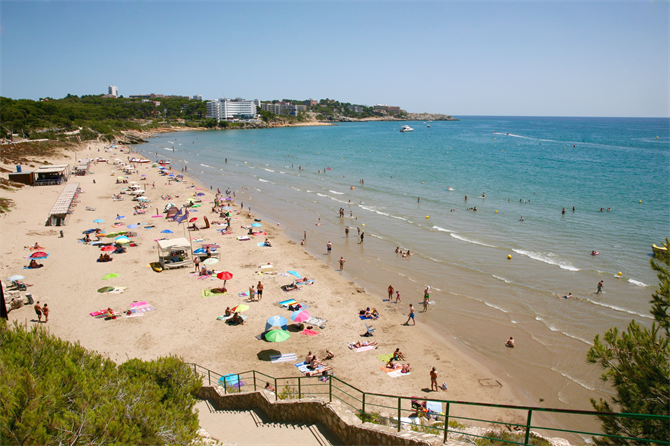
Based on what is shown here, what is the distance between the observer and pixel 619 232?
31406 millimetres

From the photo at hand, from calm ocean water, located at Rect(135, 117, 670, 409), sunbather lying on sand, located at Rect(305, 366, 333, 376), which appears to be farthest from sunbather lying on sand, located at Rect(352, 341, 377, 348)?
calm ocean water, located at Rect(135, 117, 670, 409)

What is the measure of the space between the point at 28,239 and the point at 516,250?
33.6 m

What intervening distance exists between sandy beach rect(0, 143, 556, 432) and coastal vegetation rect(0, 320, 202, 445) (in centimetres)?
503

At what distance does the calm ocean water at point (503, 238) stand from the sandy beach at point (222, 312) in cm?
164

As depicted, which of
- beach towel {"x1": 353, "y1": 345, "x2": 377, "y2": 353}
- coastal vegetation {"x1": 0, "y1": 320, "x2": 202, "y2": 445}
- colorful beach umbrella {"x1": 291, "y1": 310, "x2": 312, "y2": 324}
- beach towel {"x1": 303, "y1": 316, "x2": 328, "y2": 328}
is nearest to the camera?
coastal vegetation {"x1": 0, "y1": 320, "x2": 202, "y2": 445}

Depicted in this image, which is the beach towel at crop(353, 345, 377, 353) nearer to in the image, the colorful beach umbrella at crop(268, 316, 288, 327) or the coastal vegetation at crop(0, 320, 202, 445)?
the colorful beach umbrella at crop(268, 316, 288, 327)

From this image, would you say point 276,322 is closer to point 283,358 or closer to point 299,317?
point 299,317

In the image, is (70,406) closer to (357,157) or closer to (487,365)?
(487,365)

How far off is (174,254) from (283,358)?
12.1 m

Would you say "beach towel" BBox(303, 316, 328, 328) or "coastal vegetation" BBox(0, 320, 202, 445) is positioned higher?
"coastal vegetation" BBox(0, 320, 202, 445)

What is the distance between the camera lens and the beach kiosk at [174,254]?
2341cm

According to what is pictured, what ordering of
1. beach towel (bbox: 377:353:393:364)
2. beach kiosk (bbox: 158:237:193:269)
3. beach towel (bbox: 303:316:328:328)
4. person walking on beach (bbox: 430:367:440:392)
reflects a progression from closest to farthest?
person walking on beach (bbox: 430:367:440:392) < beach towel (bbox: 377:353:393:364) < beach towel (bbox: 303:316:328:328) < beach kiosk (bbox: 158:237:193:269)

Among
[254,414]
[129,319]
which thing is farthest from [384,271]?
[254,414]

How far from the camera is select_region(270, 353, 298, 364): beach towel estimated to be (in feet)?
Result: 49.3
